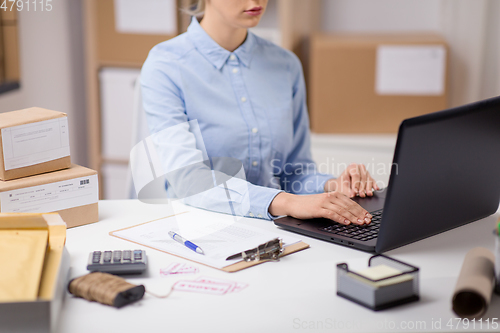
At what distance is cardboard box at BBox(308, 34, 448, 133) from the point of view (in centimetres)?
207

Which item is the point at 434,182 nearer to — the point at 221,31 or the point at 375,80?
the point at 221,31

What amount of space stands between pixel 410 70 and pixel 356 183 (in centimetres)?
97

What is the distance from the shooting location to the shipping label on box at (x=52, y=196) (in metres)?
1.04

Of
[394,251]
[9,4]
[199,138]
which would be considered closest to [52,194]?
[199,138]

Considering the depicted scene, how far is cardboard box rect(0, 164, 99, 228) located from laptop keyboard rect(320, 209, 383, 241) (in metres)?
0.50

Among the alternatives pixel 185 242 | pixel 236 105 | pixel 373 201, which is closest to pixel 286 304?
pixel 185 242

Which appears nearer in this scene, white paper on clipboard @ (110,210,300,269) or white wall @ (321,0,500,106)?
white paper on clipboard @ (110,210,300,269)

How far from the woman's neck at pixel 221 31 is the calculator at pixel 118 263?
804 mm

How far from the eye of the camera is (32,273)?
2.46 ft

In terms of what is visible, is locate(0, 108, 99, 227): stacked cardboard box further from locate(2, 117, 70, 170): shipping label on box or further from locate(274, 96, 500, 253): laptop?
A: locate(274, 96, 500, 253): laptop

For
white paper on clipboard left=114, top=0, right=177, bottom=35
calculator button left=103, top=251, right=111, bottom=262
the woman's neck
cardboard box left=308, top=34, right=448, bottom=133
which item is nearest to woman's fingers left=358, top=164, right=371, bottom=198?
A: the woman's neck

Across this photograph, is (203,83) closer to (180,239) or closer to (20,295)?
(180,239)

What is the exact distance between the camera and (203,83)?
146cm

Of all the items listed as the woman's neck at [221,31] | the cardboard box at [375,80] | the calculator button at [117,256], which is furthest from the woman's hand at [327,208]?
the cardboard box at [375,80]
